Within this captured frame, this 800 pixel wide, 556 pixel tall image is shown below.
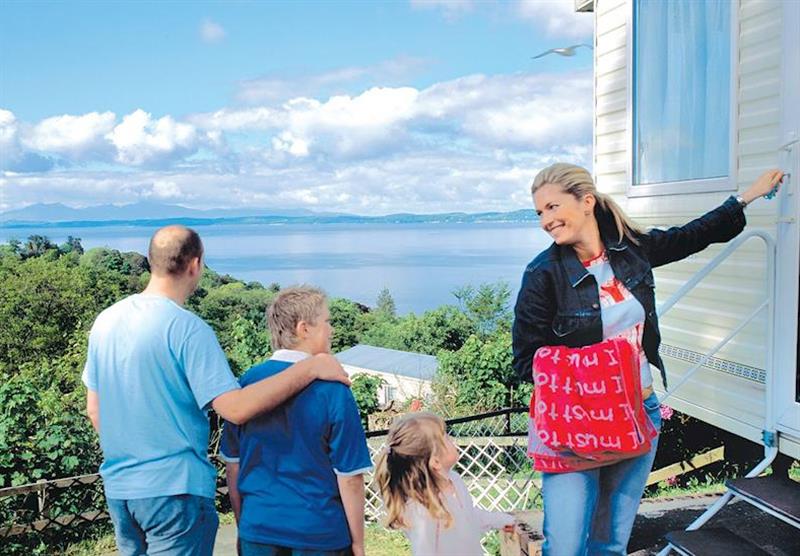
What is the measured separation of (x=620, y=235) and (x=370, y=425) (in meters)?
7.07

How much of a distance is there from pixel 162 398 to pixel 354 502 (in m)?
0.57

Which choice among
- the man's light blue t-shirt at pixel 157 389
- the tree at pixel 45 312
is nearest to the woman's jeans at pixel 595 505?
the man's light blue t-shirt at pixel 157 389

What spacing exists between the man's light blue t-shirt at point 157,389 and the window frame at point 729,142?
238cm

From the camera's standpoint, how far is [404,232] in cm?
4041

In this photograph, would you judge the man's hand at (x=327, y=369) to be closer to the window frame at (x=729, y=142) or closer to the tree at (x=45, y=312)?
the window frame at (x=729, y=142)

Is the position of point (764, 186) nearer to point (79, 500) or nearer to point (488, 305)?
point (79, 500)

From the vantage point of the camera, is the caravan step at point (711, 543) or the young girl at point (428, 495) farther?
the caravan step at point (711, 543)

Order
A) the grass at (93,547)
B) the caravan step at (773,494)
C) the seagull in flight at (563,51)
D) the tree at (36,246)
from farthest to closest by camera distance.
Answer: the tree at (36,246) → the grass at (93,547) → the seagull in flight at (563,51) → the caravan step at (773,494)

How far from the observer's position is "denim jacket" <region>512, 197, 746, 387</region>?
7.52 ft

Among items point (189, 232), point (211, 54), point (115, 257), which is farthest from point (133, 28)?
point (189, 232)

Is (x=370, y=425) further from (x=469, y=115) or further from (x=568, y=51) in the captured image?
(x=469, y=115)

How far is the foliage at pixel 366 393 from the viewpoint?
9.27 meters

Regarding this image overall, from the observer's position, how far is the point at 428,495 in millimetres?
2193

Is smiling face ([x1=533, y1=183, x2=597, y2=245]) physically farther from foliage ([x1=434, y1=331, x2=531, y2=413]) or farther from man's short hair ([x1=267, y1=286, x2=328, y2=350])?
foliage ([x1=434, y1=331, x2=531, y2=413])
